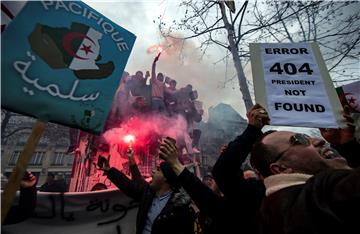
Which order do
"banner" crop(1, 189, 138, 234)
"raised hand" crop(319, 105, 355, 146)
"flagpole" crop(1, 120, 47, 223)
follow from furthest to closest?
"banner" crop(1, 189, 138, 234) → "raised hand" crop(319, 105, 355, 146) → "flagpole" crop(1, 120, 47, 223)

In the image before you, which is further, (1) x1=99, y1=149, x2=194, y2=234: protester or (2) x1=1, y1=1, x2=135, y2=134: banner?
(1) x1=99, y1=149, x2=194, y2=234: protester

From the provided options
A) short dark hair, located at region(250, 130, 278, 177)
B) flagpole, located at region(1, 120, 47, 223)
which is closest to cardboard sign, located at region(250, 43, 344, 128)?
short dark hair, located at region(250, 130, 278, 177)

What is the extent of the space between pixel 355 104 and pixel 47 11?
312 cm

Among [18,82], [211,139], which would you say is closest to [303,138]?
[18,82]

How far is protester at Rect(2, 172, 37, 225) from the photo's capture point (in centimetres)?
271

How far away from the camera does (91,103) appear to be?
1939 mm

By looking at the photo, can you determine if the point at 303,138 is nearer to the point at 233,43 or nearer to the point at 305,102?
the point at 305,102

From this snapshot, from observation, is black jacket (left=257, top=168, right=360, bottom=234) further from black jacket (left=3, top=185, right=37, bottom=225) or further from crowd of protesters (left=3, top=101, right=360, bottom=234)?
black jacket (left=3, top=185, right=37, bottom=225)

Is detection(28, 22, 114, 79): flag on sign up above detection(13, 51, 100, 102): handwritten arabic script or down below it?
above

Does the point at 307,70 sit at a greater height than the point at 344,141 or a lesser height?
greater

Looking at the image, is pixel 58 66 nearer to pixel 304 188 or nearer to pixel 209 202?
pixel 209 202

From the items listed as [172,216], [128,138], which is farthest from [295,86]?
[128,138]

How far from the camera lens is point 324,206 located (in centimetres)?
102

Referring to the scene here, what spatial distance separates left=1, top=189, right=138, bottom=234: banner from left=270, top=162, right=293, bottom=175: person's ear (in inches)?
91.5
